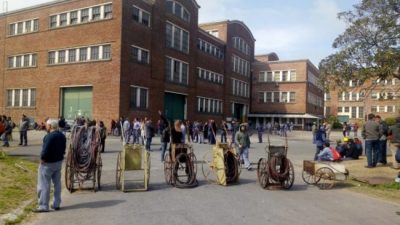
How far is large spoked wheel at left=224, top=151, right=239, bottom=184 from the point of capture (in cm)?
1202

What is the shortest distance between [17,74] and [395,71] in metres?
35.5

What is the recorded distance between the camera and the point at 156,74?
131 ft

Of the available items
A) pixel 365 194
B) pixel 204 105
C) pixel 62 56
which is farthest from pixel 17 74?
pixel 365 194

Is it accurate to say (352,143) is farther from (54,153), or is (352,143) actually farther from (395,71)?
(54,153)

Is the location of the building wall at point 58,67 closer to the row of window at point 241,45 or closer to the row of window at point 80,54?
the row of window at point 80,54

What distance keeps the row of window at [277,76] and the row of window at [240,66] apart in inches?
116

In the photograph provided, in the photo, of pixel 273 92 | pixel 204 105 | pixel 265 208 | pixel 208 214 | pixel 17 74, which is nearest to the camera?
pixel 208 214

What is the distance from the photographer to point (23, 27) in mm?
42469

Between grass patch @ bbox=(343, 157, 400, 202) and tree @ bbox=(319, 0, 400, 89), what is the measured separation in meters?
4.19

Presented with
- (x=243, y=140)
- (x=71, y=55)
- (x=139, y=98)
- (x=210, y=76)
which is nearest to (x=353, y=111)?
(x=210, y=76)

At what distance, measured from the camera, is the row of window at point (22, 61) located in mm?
41031

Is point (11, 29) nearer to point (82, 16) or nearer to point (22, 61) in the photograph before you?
point (22, 61)

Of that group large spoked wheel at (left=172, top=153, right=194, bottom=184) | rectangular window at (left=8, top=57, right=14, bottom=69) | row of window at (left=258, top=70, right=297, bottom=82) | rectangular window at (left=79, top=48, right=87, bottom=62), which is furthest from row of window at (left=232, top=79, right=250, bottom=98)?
large spoked wheel at (left=172, top=153, right=194, bottom=184)

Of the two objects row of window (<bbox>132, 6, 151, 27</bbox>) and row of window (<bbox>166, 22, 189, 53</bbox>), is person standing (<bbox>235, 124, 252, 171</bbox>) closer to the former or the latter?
row of window (<bbox>132, 6, 151, 27</bbox>)
